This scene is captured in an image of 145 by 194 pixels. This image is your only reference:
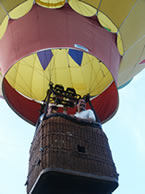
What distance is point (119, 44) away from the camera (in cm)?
336

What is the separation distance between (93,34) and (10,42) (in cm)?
86

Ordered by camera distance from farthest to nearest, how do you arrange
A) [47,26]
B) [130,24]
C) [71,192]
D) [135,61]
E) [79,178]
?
[135,61] < [130,24] < [47,26] < [71,192] < [79,178]

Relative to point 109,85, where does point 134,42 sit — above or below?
above

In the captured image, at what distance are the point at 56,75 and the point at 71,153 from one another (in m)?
1.76

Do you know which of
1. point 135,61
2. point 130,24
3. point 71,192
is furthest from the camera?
point 135,61

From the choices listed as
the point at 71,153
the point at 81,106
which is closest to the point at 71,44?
the point at 81,106

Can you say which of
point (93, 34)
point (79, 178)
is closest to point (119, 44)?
point (93, 34)

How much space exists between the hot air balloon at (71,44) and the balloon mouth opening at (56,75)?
13 mm

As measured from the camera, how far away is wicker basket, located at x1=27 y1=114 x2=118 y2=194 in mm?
2271

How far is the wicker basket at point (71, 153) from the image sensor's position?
7.45ft

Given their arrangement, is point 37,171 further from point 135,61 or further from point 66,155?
point 135,61

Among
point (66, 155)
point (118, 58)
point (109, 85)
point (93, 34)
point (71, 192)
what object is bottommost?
point (71, 192)

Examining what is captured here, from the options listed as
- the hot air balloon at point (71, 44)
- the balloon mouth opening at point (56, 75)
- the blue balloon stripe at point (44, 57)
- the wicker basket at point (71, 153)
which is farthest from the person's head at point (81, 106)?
the blue balloon stripe at point (44, 57)

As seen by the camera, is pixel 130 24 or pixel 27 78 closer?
pixel 130 24
